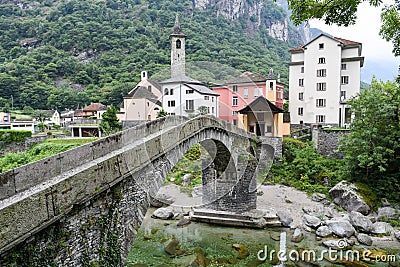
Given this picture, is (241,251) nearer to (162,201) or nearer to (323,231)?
(323,231)

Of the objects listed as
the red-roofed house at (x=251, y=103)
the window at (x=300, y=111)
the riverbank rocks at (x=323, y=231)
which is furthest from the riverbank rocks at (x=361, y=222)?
the window at (x=300, y=111)

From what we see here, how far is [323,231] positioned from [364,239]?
1595 mm

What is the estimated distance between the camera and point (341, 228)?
13.5 meters

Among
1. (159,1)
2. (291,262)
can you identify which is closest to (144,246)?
(291,262)

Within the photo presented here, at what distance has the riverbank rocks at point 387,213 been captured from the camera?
1480cm

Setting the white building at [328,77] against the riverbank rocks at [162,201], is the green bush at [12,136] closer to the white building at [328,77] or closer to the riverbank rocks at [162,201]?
the riverbank rocks at [162,201]

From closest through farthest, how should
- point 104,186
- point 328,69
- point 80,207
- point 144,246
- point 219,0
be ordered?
point 80,207
point 104,186
point 144,246
point 328,69
point 219,0

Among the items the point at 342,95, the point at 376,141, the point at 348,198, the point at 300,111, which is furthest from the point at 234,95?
the point at 342,95

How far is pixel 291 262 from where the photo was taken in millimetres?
10969

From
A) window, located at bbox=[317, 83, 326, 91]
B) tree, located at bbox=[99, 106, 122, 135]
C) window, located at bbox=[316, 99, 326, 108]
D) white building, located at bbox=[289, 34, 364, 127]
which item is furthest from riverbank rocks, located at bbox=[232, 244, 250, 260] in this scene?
window, located at bbox=[317, 83, 326, 91]

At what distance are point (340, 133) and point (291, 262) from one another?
47.6ft

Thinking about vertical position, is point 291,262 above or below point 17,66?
below

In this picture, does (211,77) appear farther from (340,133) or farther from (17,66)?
(17,66)

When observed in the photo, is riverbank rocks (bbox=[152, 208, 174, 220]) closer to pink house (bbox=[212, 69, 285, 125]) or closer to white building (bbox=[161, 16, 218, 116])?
pink house (bbox=[212, 69, 285, 125])
